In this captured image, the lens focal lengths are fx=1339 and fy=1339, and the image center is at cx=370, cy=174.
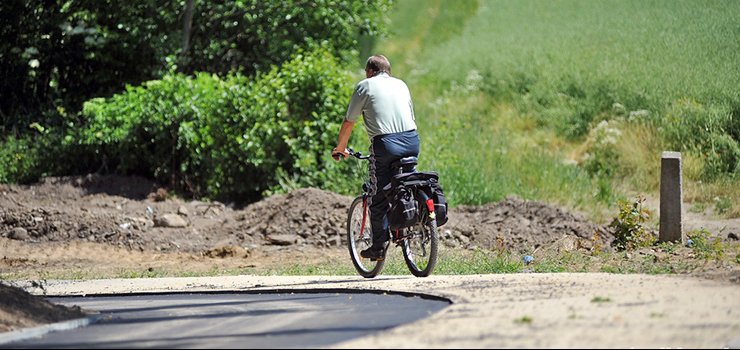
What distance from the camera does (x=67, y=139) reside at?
22.0 metres

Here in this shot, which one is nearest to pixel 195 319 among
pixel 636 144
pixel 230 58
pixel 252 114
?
pixel 252 114

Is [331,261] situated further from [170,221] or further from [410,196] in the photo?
[410,196]

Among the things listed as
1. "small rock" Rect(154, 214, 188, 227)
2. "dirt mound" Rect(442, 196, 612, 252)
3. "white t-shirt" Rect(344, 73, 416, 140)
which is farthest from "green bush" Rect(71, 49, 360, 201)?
"white t-shirt" Rect(344, 73, 416, 140)

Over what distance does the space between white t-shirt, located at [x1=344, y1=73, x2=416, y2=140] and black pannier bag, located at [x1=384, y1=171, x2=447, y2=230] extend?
0.50m

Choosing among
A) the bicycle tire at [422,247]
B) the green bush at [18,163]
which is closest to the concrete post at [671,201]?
the bicycle tire at [422,247]

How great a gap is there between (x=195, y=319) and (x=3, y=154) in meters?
13.9

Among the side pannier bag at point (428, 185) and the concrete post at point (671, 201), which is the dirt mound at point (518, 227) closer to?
the concrete post at point (671, 201)

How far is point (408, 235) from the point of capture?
12.6 meters

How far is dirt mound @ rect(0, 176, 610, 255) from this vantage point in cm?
1783

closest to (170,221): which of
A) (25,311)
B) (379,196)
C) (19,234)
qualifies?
(19,234)

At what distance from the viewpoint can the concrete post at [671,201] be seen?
15.6 metres

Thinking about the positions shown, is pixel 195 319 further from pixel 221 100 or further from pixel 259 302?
pixel 221 100

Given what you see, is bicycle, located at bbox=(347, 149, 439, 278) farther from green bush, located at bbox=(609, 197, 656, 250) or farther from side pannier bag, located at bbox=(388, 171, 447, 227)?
green bush, located at bbox=(609, 197, 656, 250)

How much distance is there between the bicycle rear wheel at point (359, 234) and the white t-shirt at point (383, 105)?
105 centimetres
